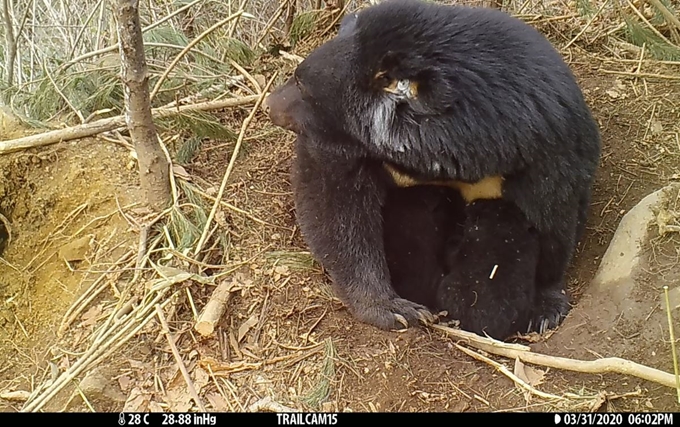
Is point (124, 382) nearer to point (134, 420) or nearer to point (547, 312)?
point (134, 420)

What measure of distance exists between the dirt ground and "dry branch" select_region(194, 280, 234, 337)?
0.04 metres

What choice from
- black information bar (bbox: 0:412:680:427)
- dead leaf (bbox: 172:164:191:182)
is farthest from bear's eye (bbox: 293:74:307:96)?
black information bar (bbox: 0:412:680:427)

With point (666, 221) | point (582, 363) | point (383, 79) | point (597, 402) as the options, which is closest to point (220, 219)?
point (383, 79)

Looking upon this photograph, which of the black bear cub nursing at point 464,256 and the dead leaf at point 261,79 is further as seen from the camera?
the dead leaf at point 261,79

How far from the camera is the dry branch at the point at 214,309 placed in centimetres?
325

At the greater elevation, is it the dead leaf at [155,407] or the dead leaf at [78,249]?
the dead leaf at [78,249]

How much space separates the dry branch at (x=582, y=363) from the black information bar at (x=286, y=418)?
0.68ft

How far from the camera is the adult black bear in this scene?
3217 mm

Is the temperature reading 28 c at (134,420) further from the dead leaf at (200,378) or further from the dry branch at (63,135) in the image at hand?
the dry branch at (63,135)

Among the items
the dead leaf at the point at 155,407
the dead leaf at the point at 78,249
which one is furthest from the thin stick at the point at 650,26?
the dead leaf at the point at 155,407

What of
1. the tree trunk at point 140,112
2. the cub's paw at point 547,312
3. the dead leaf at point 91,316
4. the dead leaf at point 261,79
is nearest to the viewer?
the tree trunk at point 140,112

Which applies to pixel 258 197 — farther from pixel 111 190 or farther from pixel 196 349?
pixel 196 349

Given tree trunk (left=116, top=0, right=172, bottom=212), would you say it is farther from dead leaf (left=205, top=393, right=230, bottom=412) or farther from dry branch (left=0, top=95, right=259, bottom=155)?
dead leaf (left=205, top=393, right=230, bottom=412)

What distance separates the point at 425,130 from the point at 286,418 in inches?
56.7
